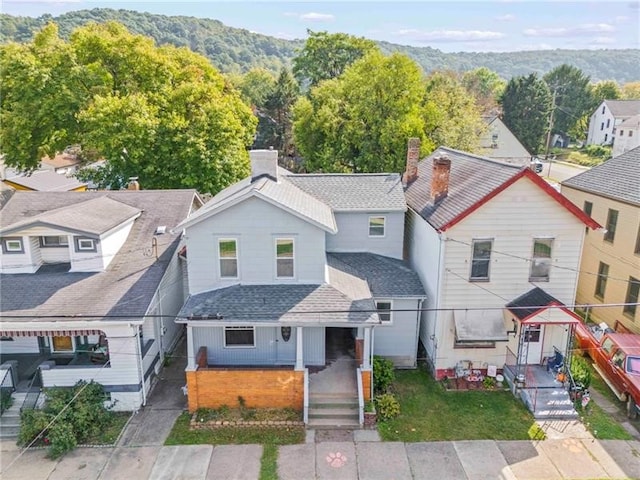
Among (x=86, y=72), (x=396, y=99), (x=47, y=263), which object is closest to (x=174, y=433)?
(x=47, y=263)

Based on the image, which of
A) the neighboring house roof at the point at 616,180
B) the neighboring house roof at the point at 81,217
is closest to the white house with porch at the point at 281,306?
the neighboring house roof at the point at 81,217

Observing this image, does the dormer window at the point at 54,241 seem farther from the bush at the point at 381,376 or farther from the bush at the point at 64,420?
the bush at the point at 381,376

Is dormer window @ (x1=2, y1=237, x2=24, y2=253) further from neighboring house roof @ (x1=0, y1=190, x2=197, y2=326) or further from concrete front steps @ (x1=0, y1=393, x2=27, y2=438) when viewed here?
concrete front steps @ (x1=0, y1=393, x2=27, y2=438)

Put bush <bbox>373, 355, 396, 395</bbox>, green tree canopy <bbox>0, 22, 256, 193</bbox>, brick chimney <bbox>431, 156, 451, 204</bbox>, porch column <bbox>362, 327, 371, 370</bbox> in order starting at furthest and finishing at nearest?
green tree canopy <bbox>0, 22, 256, 193</bbox>, brick chimney <bbox>431, 156, 451, 204</bbox>, bush <bbox>373, 355, 396, 395</bbox>, porch column <bbox>362, 327, 371, 370</bbox>

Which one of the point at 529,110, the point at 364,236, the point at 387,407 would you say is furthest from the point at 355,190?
the point at 529,110

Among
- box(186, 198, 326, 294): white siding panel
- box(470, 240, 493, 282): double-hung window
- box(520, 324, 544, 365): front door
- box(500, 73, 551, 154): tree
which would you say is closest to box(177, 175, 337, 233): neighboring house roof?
box(186, 198, 326, 294): white siding panel

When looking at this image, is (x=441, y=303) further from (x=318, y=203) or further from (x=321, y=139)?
(x=321, y=139)

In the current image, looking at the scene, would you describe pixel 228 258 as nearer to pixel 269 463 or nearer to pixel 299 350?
pixel 299 350
